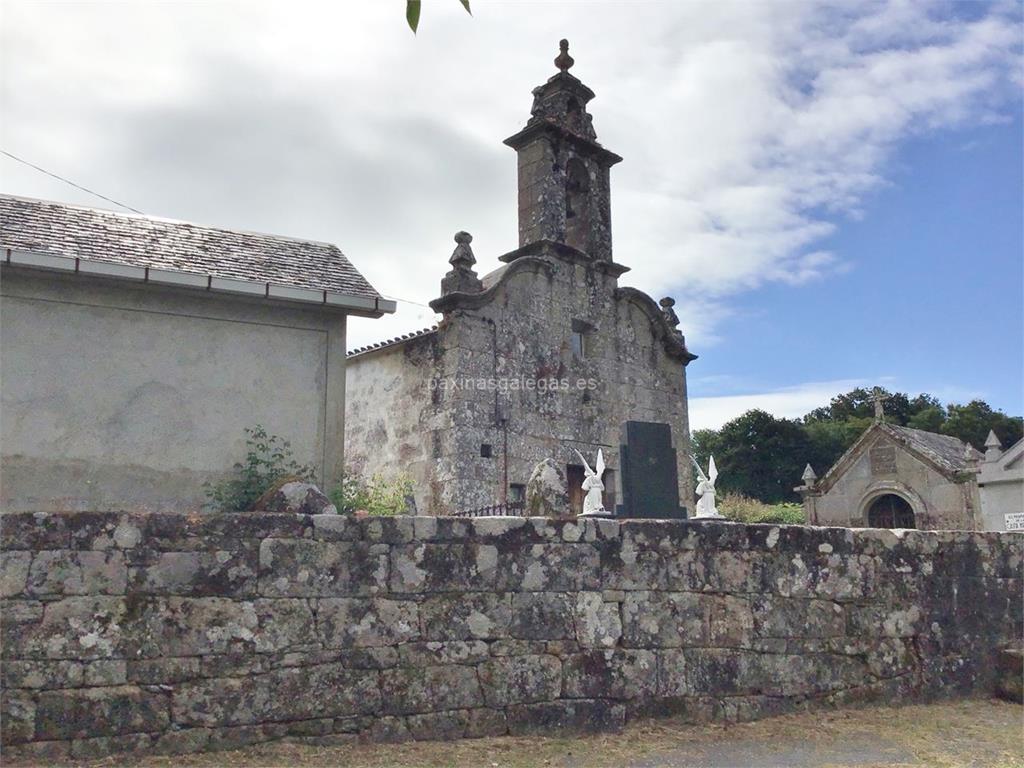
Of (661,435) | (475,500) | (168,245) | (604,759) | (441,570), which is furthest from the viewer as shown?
(475,500)

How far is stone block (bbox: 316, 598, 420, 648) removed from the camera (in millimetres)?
5531

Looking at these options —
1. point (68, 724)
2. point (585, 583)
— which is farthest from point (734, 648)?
point (68, 724)

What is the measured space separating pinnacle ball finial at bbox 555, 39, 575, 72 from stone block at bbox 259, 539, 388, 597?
13.5 metres

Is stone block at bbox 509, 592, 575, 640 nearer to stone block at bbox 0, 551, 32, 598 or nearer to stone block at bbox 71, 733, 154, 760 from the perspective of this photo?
stone block at bbox 71, 733, 154, 760

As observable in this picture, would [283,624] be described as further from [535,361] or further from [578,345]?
[578,345]

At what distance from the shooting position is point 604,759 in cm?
545

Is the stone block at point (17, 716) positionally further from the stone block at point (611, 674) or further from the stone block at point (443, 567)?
the stone block at point (611, 674)

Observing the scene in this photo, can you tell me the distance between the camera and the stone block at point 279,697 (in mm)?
5168

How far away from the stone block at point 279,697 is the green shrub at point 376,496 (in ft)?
9.50

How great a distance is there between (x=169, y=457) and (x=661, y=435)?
5418 mm

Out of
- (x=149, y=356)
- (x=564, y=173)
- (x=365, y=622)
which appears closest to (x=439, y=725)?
(x=365, y=622)

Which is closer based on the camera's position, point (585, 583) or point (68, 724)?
Answer: point (68, 724)

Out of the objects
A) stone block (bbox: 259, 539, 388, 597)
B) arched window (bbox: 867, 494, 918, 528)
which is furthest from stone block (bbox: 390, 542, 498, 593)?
arched window (bbox: 867, 494, 918, 528)

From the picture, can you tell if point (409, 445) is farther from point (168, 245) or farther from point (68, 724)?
point (68, 724)
